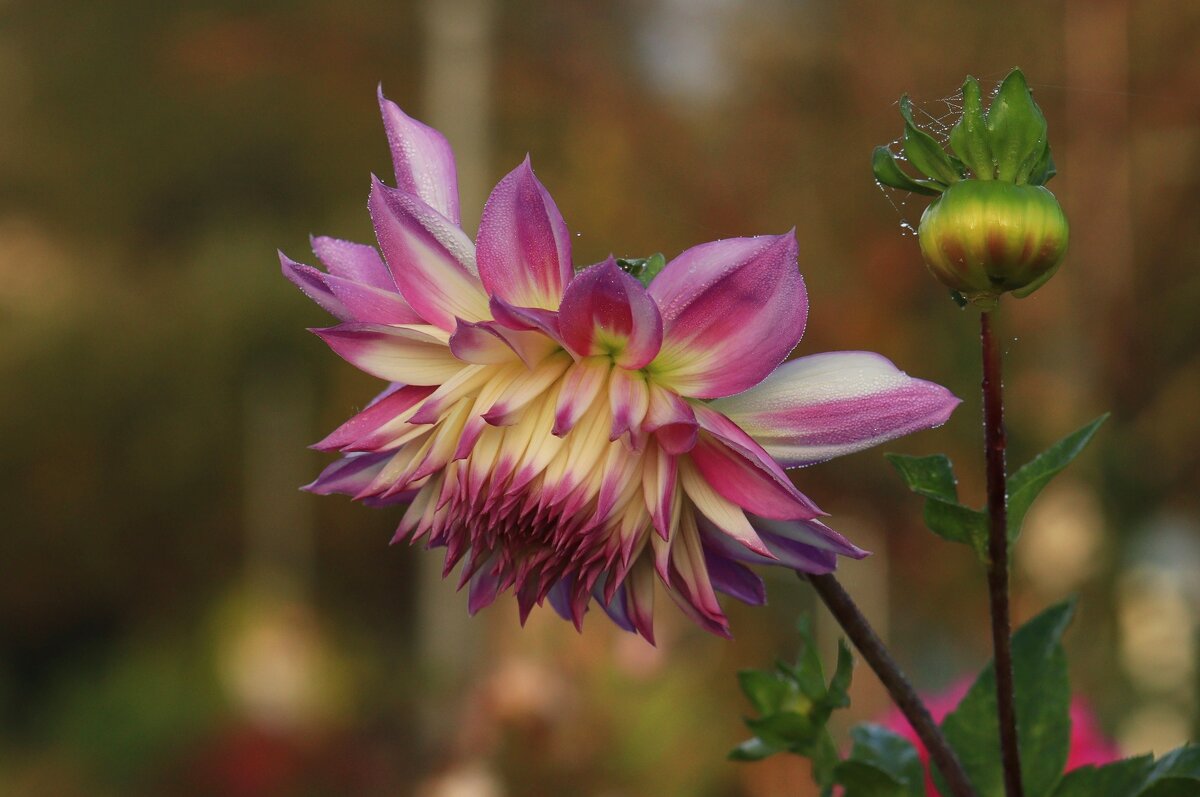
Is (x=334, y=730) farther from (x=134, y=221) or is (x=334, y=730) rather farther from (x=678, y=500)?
(x=678, y=500)

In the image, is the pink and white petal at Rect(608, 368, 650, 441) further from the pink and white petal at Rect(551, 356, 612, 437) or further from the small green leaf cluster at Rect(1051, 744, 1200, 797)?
the small green leaf cluster at Rect(1051, 744, 1200, 797)

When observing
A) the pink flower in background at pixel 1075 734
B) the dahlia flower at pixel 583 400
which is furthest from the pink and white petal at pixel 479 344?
the pink flower in background at pixel 1075 734

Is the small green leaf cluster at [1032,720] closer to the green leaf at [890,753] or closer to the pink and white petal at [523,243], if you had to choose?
the green leaf at [890,753]

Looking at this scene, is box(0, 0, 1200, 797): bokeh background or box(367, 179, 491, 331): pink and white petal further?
box(0, 0, 1200, 797): bokeh background

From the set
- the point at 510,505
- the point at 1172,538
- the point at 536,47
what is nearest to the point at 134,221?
the point at 536,47

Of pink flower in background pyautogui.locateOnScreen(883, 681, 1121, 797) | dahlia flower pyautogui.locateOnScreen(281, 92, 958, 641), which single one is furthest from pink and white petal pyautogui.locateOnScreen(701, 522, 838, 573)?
pink flower in background pyautogui.locateOnScreen(883, 681, 1121, 797)

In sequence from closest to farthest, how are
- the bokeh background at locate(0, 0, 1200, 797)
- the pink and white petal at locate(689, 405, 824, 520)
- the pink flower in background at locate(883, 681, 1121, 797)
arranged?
the pink and white petal at locate(689, 405, 824, 520) → the pink flower in background at locate(883, 681, 1121, 797) → the bokeh background at locate(0, 0, 1200, 797)

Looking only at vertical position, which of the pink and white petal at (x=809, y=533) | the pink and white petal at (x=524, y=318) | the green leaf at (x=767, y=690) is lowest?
the green leaf at (x=767, y=690)
